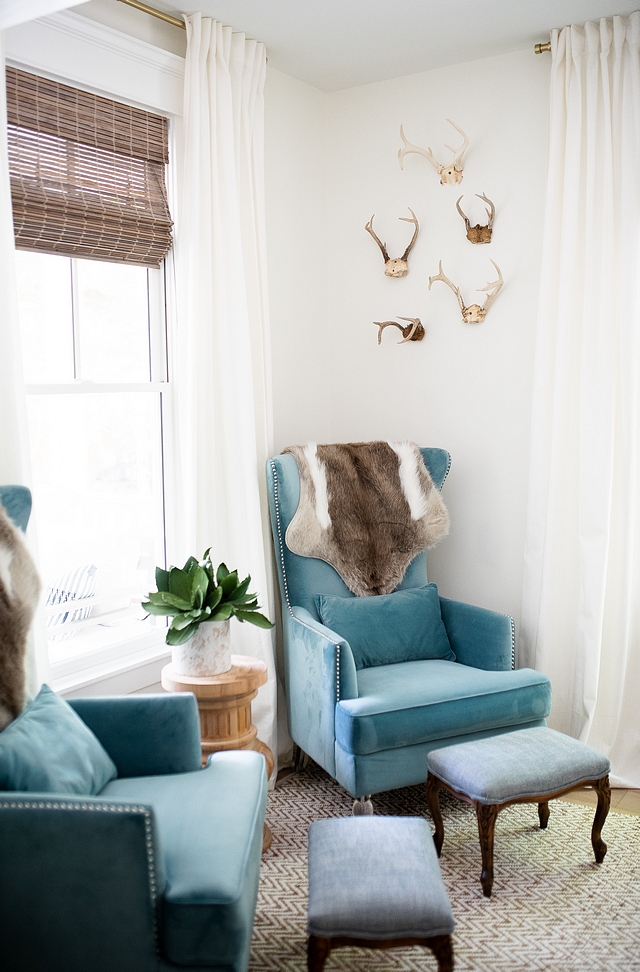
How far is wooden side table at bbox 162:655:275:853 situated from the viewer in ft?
7.70

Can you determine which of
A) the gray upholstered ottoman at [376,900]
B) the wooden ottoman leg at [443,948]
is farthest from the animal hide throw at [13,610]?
the wooden ottoman leg at [443,948]

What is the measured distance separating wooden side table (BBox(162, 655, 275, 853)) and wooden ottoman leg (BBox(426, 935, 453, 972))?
91cm

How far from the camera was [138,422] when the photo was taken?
2855mm

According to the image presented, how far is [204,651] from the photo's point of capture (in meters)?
2.40

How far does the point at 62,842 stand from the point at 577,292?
2.43 m

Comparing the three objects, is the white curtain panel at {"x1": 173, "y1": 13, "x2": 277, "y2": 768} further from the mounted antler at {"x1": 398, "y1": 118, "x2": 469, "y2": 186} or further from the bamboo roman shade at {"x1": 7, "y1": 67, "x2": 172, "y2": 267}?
the mounted antler at {"x1": 398, "y1": 118, "x2": 469, "y2": 186}

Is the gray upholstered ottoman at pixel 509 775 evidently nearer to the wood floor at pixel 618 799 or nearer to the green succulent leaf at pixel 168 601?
the wood floor at pixel 618 799

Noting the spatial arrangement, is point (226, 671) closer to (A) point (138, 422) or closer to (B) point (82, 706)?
(B) point (82, 706)

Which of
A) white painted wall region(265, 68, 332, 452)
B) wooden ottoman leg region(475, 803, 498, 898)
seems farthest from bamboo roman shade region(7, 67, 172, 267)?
wooden ottoman leg region(475, 803, 498, 898)

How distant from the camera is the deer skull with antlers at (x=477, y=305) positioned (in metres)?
Result: 3.16

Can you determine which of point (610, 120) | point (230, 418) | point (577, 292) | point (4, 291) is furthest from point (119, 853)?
point (610, 120)

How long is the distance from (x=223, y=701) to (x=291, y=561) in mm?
706

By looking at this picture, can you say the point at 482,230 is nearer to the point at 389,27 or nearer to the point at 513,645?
the point at 389,27

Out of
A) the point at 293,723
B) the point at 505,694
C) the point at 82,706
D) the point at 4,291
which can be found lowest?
the point at 293,723
